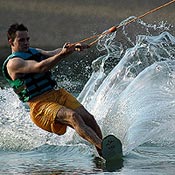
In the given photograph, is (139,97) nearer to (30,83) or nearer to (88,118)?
(88,118)

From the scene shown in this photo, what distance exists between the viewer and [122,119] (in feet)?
38.9

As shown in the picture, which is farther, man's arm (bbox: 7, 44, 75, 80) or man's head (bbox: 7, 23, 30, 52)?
man's head (bbox: 7, 23, 30, 52)

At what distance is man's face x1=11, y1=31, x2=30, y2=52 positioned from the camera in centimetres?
1071

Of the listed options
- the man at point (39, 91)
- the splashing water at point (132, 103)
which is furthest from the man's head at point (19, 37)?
the splashing water at point (132, 103)

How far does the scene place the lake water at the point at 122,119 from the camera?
35.6 ft

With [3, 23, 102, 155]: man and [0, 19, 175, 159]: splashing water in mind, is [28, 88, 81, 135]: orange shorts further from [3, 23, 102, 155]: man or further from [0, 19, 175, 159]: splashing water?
[0, 19, 175, 159]: splashing water

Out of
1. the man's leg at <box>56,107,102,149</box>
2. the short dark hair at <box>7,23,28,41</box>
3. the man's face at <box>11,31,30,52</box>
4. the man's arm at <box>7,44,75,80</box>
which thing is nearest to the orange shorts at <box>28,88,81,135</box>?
the man's leg at <box>56,107,102,149</box>

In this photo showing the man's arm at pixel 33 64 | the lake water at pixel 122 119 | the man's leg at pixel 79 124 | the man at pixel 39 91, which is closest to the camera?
the man's arm at pixel 33 64

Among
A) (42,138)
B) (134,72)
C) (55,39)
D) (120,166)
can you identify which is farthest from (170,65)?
(55,39)

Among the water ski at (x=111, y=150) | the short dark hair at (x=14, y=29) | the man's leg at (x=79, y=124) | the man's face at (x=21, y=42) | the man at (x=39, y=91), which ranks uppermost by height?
the short dark hair at (x=14, y=29)

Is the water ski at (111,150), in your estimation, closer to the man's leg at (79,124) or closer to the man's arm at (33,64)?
the man's leg at (79,124)

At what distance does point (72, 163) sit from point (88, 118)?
58cm

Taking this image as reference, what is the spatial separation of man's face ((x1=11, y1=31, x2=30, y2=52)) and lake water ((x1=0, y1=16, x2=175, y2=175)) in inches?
49.5

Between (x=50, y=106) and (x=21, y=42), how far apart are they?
0.82 metres
